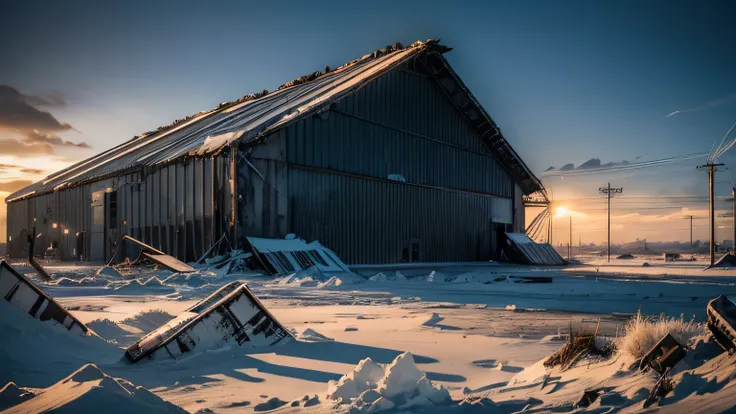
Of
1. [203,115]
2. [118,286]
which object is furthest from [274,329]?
[203,115]

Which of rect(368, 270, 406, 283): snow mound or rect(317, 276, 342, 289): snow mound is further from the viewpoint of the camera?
rect(368, 270, 406, 283): snow mound

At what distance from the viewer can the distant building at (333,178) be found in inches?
715

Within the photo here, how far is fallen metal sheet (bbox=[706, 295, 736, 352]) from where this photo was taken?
3.64m

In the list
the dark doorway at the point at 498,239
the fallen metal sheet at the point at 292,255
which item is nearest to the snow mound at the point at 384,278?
the fallen metal sheet at the point at 292,255

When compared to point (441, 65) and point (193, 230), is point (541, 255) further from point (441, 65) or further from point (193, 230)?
point (193, 230)

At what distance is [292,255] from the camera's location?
1708 centimetres

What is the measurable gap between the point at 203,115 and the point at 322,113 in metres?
14.3

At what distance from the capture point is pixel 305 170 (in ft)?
63.6

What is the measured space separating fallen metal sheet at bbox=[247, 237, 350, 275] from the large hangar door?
10.8 m

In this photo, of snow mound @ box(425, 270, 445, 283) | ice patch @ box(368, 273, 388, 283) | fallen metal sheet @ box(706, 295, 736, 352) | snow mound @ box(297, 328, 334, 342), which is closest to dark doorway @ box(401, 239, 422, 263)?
snow mound @ box(425, 270, 445, 283)

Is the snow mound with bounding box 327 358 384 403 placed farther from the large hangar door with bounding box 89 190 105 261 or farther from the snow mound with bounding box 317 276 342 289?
the large hangar door with bounding box 89 190 105 261

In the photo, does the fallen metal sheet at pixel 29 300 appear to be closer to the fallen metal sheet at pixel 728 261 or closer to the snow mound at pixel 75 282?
the snow mound at pixel 75 282

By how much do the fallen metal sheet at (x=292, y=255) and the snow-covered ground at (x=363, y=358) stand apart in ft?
17.4

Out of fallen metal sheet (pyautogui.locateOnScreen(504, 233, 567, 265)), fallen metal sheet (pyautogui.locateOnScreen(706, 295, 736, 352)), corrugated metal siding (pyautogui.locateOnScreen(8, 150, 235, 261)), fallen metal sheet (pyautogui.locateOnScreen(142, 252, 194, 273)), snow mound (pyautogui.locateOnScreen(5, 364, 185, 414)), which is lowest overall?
fallen metal sheet (pyautogui.locateOnScreen(504, 233, 567, 265))
